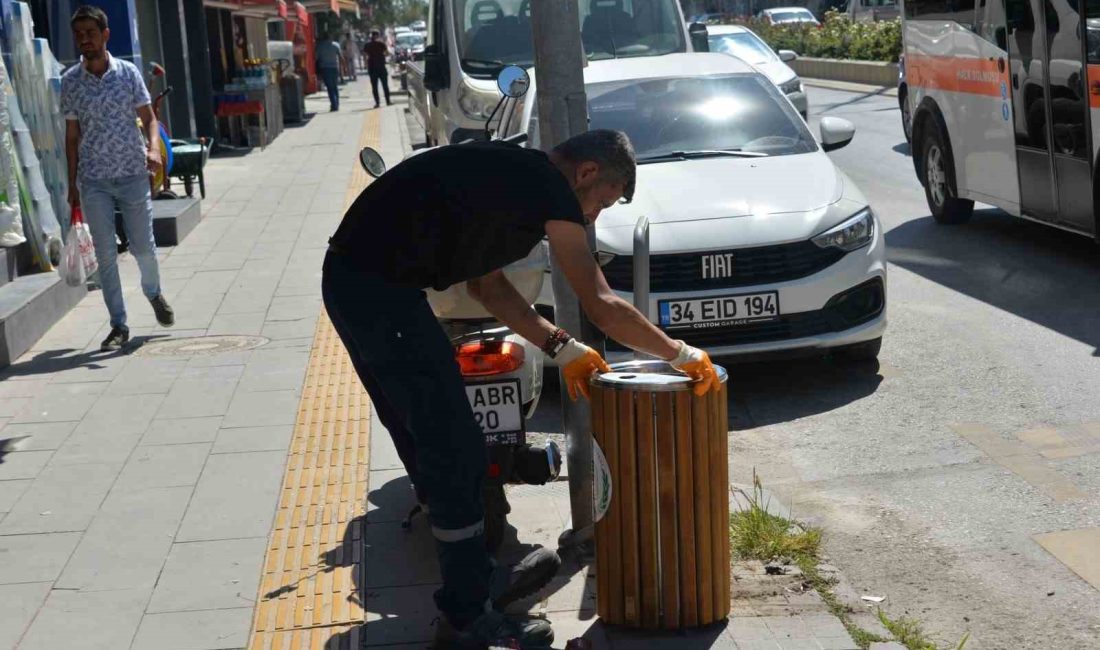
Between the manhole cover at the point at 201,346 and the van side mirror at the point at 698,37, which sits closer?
the manhole cover at the point at 201,346

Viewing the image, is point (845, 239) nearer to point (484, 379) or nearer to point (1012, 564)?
point (1012, 564)

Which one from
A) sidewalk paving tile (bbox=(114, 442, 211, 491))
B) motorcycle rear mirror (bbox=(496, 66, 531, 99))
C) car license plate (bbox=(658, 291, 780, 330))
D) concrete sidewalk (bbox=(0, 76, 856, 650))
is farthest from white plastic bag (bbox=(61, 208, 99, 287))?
car license plate (bbox=(658, 291, 780, 330))

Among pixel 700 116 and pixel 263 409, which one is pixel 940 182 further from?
pixel 263 409

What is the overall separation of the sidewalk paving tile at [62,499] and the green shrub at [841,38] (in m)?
29.0

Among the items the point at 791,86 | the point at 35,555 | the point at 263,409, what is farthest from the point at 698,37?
the point at 35,555

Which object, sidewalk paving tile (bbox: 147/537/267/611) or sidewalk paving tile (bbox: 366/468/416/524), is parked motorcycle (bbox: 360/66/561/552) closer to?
sidewalk paving tile (bbox: 366/468/416/524)

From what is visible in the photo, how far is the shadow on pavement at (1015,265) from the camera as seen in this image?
9.08m

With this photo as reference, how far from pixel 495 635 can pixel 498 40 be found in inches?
500

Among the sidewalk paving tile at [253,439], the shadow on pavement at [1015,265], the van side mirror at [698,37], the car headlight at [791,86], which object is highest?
the van side mirror at [698,37]

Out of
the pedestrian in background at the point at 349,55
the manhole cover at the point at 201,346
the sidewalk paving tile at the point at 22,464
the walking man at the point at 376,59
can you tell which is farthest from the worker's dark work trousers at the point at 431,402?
the pedestrian in background at the point at 349,55

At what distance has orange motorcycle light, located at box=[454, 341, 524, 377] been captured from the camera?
4.84m

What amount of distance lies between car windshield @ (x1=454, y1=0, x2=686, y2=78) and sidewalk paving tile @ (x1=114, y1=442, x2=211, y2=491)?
958cm

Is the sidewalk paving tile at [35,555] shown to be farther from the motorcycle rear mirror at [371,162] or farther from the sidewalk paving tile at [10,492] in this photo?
the motorcycle rear mirror at [371,162]

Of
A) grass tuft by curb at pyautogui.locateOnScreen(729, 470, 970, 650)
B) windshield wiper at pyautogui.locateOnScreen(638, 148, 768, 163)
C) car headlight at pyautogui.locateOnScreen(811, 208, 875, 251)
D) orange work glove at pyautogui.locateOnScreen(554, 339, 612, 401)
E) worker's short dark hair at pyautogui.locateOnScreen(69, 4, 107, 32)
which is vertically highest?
worker's short dark hair at pyautogui.locateOnScreen(69, 4, 107, 32)
